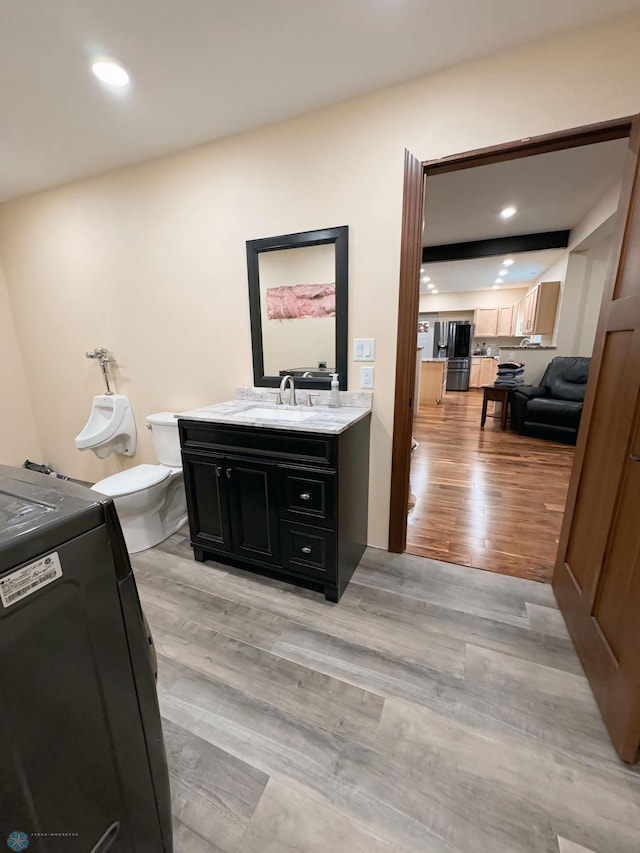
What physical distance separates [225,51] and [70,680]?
224 centimetres

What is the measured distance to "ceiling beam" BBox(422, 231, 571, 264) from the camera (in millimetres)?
4629

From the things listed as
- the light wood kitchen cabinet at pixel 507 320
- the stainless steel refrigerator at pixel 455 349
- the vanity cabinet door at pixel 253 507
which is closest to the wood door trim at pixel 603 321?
the vanity cabinet door at pixel 253 507

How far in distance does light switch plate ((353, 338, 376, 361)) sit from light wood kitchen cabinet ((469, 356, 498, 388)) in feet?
25.8

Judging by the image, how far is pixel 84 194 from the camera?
2529 millimetres

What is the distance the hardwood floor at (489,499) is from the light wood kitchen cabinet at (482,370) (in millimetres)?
4406

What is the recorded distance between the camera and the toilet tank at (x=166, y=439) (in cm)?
242

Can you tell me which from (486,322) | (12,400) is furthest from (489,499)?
(486,322)

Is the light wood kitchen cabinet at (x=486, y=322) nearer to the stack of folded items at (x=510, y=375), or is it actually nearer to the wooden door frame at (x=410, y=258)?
the stack of folded items at (x=510, y=375)

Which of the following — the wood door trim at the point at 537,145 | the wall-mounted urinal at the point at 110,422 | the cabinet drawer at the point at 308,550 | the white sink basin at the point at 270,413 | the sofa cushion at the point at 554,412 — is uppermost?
the wood door trim at the point at 537,145

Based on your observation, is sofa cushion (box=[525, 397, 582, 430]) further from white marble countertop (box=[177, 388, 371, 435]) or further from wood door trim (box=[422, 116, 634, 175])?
white marble countertop (box=[177, 388, 371, 435])

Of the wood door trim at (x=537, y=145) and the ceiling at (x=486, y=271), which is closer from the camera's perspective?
the wood door trim at (x=537, y=145)

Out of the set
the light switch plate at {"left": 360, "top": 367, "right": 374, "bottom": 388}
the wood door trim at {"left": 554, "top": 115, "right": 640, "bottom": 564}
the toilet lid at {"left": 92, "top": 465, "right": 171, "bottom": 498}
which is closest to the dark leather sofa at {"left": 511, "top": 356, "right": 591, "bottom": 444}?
the wood door trim at {"left": 554, "top": 115, "right": 640, "bottom": 564}

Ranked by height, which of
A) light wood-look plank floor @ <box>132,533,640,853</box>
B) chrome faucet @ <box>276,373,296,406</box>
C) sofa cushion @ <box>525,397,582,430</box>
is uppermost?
chrome faucet @ <box>276,373,296,406</box>

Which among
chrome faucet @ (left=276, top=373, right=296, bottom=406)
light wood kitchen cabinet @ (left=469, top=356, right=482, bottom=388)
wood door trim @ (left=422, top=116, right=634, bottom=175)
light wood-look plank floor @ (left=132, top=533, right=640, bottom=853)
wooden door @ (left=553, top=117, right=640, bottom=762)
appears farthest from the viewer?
light wood kitchen cabinet @ (left=469, top=356, right=482, bottom=388)
